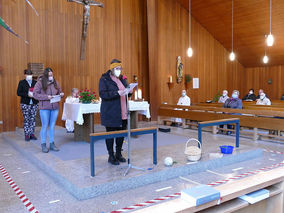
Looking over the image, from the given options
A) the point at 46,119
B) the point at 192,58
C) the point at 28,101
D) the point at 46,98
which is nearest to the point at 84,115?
the point at 28,101

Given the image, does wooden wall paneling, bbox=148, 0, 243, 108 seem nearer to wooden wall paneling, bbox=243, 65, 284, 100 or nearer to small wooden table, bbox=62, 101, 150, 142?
wooden wall paneling, bbox=243, 65, 284, 100

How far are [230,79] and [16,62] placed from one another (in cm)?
1005

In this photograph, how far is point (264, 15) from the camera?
9.89 metres

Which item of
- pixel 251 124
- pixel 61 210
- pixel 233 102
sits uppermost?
pixel 233 102

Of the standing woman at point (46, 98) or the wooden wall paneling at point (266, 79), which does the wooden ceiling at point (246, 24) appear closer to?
the wooden wall paneling at point (266, 79)

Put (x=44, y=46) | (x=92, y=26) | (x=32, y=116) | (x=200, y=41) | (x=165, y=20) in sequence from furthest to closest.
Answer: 1. (x=200, y=41)
2. (x=165, y=20)
3. (x=92, y=26)
4. (x=44, y=46)
5. (x=32, y=116)

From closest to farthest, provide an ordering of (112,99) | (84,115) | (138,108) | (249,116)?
(112,99)
(84,115)
(138,108)
(249,116)

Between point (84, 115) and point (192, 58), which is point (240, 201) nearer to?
point (84, 115)

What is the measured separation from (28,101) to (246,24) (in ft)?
29.4

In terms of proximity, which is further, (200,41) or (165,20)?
(200,41)

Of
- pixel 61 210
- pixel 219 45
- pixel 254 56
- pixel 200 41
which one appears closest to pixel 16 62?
pixel 61 210

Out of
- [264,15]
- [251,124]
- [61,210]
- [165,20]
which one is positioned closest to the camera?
[61,210]

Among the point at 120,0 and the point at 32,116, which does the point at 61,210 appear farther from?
the point at 120,0

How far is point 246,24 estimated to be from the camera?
427 inches
